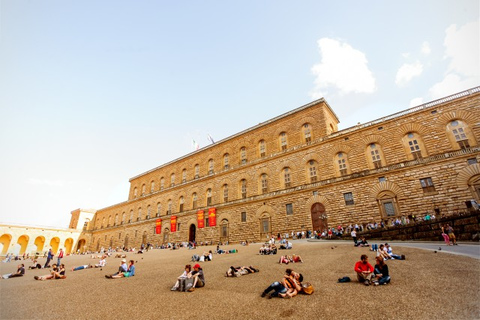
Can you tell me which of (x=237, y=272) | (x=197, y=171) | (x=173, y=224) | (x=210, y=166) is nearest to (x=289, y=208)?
(x=210, y=166)

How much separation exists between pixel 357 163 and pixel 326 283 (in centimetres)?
1617

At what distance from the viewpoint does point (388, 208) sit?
17.8 metres

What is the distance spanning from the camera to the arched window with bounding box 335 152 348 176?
68.2ft

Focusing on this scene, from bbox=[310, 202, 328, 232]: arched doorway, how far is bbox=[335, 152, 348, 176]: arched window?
367 centimetres

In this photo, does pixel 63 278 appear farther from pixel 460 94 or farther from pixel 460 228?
pixel 460 94

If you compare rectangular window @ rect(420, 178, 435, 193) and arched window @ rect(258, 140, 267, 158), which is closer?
rectangular window @ rect(420, 178, 435, 193)

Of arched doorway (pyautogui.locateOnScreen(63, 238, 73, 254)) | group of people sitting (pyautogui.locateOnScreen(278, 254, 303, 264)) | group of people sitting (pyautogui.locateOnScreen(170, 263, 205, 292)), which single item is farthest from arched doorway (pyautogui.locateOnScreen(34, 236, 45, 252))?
group of people sitting (pyautogui.locateOnScreen(278, 254, 303, 264))

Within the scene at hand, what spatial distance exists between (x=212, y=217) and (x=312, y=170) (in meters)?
13.3

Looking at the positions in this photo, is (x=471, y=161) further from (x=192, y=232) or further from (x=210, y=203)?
(x=192, y=232)

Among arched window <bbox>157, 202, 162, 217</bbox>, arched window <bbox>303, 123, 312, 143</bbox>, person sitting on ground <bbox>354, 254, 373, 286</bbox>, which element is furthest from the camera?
arched window <bbox>157, 202, 162, 217</bbox>

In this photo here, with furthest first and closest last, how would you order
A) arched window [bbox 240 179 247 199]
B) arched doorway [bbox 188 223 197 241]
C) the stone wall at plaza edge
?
arched doorway [bbox 188 223 197 241], arched window [bbox 240 179 247 199], the stone wall at plaza edge

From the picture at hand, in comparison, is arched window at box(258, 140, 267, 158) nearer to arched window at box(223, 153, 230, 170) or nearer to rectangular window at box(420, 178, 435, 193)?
arched window at box(223, 153, 230, 170)

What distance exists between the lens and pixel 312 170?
2245 cm

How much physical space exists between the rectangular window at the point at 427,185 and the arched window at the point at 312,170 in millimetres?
8182
